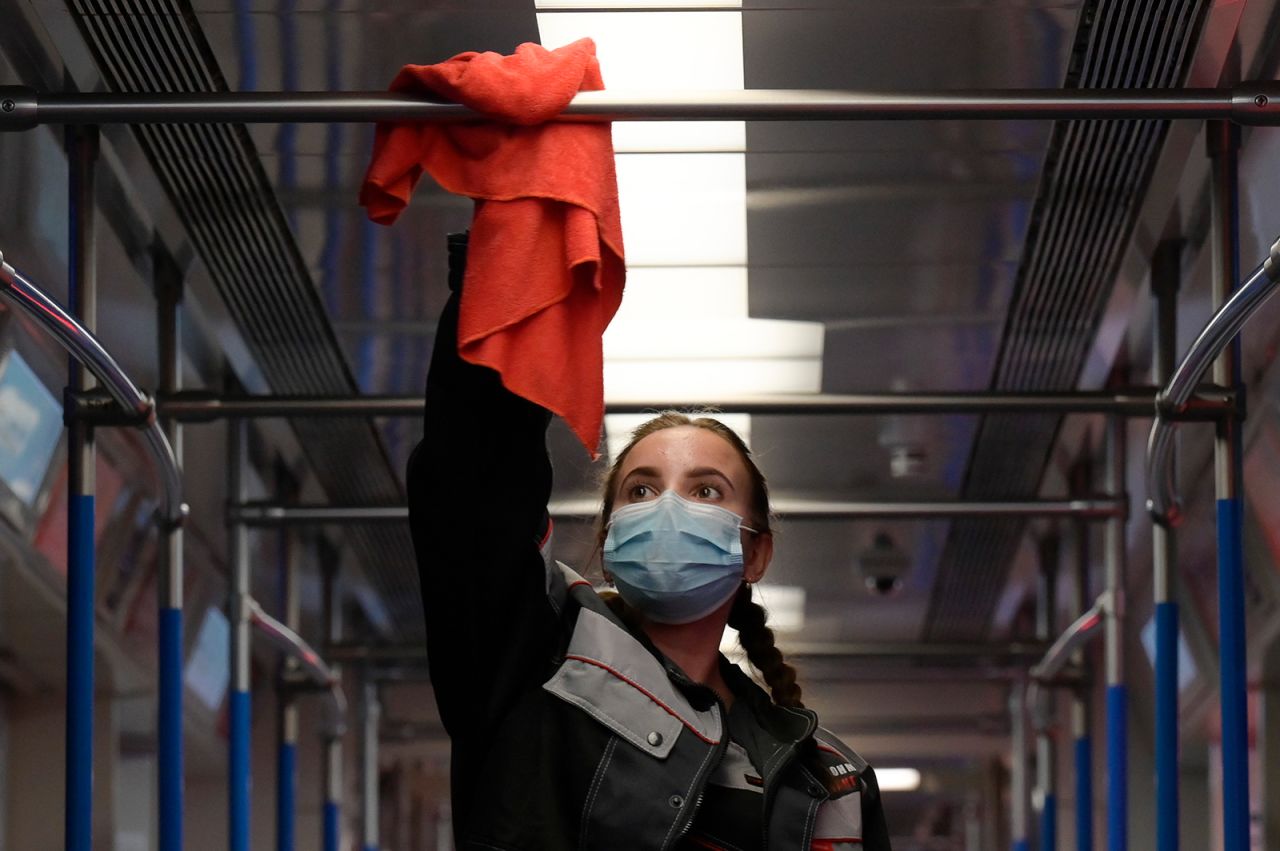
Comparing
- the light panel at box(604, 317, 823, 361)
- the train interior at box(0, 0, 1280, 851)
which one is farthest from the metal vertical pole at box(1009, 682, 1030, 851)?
the light panel at box(604, 317, 823, 361)

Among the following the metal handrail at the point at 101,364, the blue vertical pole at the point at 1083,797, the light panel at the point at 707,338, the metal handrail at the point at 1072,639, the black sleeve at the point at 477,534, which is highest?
the light panel at the point at 707,338

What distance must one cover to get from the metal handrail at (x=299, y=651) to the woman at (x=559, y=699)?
425 centimetres

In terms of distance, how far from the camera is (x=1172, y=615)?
19.4 feet

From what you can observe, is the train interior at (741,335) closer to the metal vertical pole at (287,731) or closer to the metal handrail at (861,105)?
the metal vertical pole at (287,731)

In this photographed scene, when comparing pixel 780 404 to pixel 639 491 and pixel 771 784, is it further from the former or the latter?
pixel 771 784

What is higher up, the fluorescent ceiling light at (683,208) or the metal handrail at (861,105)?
the fluorescent ceiling light at (683,208)

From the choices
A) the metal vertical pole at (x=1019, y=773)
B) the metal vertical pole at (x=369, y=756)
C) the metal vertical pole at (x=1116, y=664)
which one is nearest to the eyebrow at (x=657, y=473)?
the metal vertical pole at (x=1116, y=664)

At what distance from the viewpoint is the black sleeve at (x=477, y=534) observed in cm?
306

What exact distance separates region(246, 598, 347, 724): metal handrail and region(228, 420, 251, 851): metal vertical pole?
0.19 feet

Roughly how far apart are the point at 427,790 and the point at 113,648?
444cm

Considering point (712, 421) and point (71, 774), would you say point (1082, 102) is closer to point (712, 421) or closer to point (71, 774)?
point (712, 421)

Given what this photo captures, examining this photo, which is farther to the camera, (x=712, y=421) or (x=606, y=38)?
(x=606, y=38)

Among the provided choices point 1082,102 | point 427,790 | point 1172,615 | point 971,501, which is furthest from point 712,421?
point 427,790

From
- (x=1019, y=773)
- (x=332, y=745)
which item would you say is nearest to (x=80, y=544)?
(x=332, y=745)
